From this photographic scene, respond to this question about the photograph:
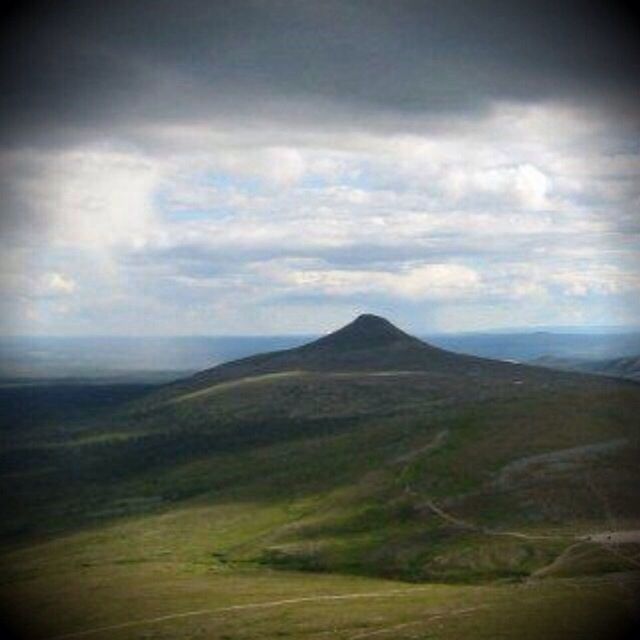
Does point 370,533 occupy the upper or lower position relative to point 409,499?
lower

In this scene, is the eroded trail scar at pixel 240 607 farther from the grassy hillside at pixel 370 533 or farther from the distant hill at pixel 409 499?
the distant hill at pixel 409 499

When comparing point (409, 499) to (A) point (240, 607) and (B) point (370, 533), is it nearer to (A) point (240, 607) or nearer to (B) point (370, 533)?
(B) point (370, 533)

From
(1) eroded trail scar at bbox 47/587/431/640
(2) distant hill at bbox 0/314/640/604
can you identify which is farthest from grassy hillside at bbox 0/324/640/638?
(1) eroded trail scar at bbox 47/587/431/640

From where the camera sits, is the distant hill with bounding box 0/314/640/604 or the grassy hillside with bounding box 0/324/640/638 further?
the distant hill with bounding box 0/314/640/604

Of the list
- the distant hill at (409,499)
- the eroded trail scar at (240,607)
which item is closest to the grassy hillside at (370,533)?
the distant hill at (409,499)

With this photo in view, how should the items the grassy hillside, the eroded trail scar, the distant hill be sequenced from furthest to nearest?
the distant hill < the eroded trail scar < the grassy hillside

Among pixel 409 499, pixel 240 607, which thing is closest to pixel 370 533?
pixel 409 499

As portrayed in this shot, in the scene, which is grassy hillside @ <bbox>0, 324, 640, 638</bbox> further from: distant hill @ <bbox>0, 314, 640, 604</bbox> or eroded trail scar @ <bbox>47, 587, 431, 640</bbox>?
eroded trail scar @ <bbox>47, 587, 431, 640</bbox>

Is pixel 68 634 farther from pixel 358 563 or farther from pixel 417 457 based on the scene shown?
pixel 417 457

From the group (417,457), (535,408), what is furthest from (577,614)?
(535,408)
